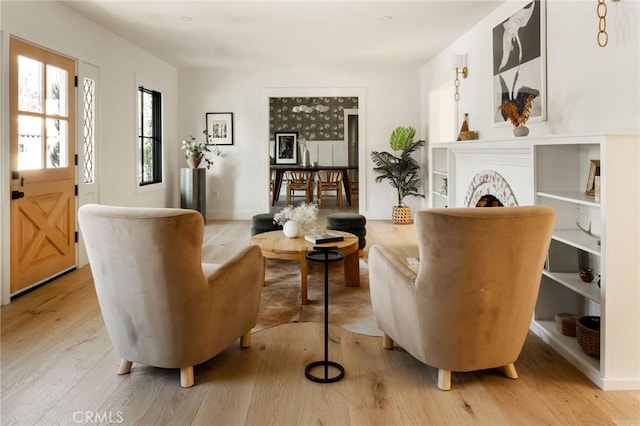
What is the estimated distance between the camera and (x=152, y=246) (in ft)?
6.88

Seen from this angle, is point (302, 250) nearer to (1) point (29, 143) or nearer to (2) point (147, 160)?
(1) point (29, 143)

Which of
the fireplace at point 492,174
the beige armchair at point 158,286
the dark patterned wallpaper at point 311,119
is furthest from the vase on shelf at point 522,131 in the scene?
the dark patterned wallpaper at point 311,119

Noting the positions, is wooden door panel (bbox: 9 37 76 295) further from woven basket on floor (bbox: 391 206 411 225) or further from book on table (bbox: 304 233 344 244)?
woven basket on floor (bbox: 391 206 411 225)

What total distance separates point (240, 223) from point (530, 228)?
6.17m

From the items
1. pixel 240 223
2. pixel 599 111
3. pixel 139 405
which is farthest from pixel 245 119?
pixel 139 405

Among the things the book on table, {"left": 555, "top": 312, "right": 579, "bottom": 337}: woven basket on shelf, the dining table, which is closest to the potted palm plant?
the dining table

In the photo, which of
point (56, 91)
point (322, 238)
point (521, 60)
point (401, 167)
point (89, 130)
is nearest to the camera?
point (322, 238)

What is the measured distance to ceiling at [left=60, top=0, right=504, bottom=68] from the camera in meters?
4.66

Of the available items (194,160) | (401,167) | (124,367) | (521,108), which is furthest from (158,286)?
(401,167)

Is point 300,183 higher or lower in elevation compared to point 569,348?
higher

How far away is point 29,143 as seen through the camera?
397cm

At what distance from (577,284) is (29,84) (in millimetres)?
4264

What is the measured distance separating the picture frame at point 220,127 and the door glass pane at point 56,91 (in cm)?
367

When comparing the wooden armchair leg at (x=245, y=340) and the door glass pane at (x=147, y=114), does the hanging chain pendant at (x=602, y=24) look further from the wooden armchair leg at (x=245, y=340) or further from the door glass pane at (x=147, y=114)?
the door glass pane at (x=147, y=114)
